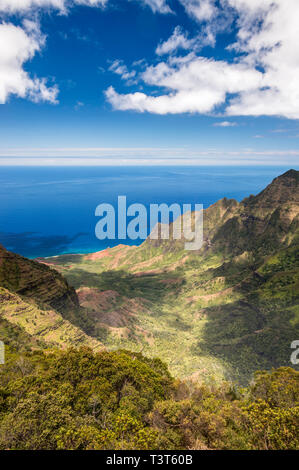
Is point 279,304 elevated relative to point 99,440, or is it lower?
lower

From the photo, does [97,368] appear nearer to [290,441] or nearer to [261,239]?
[290,441]

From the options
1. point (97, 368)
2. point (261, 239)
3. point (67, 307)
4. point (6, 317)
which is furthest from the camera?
point (261, 239)

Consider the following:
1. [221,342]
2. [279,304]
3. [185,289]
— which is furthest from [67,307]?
[279,304]

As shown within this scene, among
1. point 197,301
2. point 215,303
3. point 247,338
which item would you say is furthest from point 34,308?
point 215,303

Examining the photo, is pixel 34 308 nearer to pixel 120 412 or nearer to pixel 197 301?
pixel 120 412

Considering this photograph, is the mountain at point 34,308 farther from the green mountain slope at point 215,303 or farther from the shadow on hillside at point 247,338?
the shadow on hillside at point 247,338
